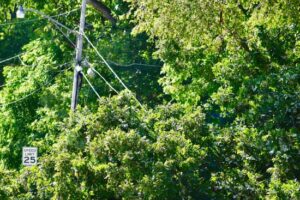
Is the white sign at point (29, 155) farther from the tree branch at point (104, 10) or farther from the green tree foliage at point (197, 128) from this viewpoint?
the tree branch at point (104, 10)

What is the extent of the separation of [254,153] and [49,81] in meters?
12.3

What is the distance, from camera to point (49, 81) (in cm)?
2544

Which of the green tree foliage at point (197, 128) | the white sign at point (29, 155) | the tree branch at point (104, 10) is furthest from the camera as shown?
the tree branch at point (104, 10)

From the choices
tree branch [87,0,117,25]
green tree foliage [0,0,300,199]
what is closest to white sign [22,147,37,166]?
green tree foliage [0,0,300,199]

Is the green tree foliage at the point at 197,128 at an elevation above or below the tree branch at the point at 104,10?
below

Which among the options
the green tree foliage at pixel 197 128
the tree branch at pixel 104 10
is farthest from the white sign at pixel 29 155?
the tree branch at pixel 104 10

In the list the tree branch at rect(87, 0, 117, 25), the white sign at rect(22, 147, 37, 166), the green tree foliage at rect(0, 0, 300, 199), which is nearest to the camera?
the green tree foliage at rect(0, 0, 300, 199)

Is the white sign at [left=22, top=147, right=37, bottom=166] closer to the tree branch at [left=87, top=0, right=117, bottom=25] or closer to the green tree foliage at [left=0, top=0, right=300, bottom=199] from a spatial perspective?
the green tree foliage at [left=0, top=0, right=300, bottom=199]

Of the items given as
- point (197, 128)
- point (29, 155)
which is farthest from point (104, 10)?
point (197, 128)

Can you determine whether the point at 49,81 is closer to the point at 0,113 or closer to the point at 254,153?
the point at 0,113

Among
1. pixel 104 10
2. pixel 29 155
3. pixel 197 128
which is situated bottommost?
pixel 29 155

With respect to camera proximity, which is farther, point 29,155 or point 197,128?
point 29,155

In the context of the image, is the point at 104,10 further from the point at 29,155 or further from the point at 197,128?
the point at 197,128

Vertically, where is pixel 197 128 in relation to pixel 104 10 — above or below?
below
